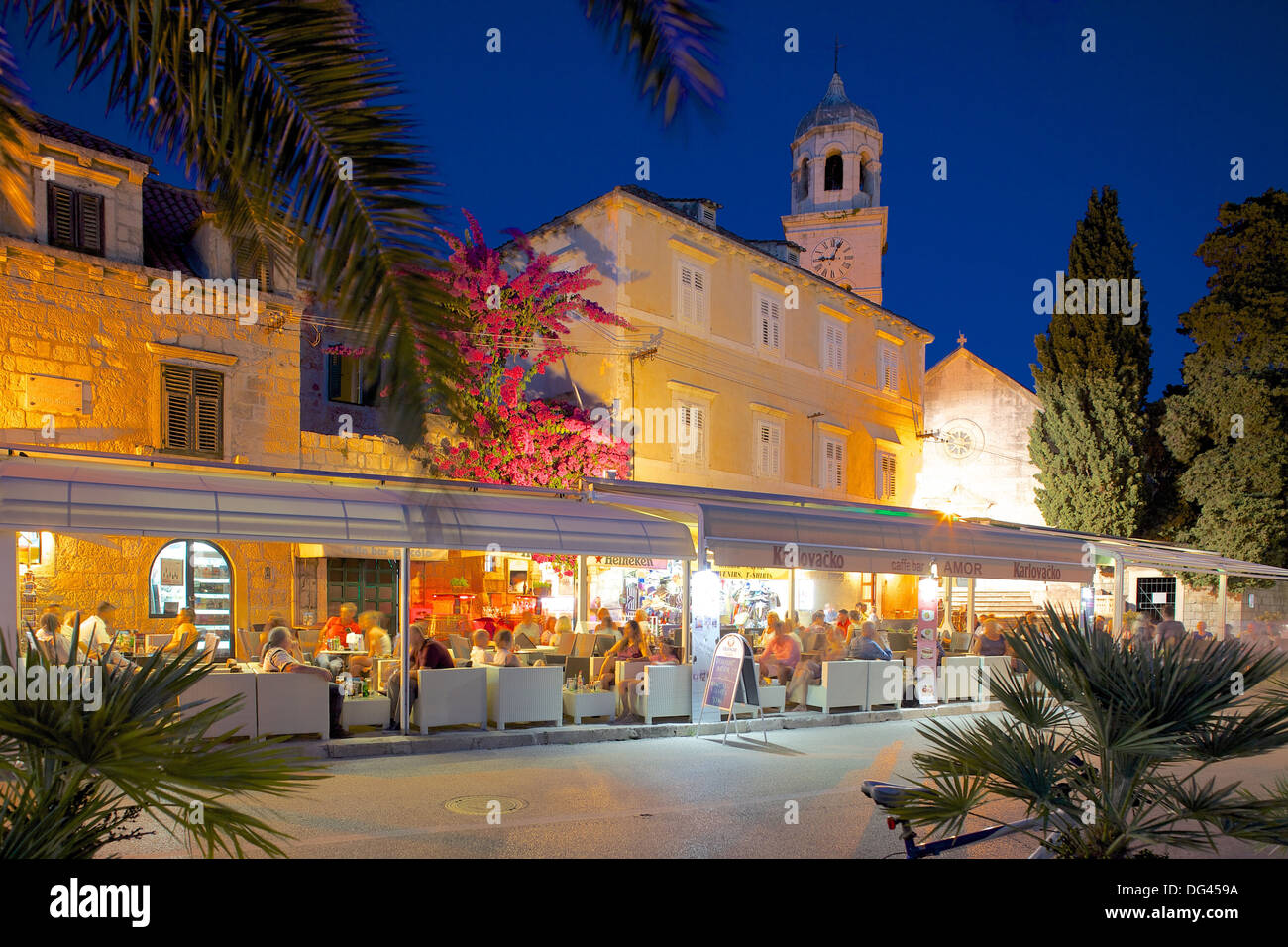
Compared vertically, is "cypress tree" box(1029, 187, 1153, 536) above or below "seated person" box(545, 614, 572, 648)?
above

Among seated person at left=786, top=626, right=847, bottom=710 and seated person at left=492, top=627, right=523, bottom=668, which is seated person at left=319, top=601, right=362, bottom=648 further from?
seated person at left=786, top=626, right=847, bottom=710

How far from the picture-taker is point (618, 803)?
325 inches

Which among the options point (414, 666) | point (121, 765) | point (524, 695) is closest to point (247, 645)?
point (414, 666)

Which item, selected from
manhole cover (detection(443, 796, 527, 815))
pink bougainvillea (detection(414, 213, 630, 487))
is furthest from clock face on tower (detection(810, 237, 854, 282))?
manhole cover (detection(443, 796, 527, 815))

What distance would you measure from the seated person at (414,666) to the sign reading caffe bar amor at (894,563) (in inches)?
163

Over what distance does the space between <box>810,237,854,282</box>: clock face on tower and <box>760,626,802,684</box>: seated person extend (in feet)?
80.0

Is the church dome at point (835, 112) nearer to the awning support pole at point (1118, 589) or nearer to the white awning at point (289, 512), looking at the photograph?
the awning support pole at point (1118, 589)

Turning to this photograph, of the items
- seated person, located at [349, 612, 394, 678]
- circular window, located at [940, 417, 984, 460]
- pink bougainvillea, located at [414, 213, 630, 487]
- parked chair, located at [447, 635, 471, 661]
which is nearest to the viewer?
seated person, located at [349, 612, 394, 678]

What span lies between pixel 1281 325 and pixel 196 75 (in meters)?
31.5

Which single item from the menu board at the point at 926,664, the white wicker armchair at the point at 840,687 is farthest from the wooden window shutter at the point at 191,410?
the menu board at the point at 926,664

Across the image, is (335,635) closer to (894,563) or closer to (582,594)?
(582,594)

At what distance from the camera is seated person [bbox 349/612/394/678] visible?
502 inches
